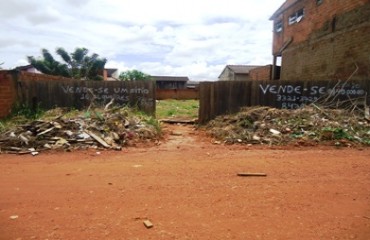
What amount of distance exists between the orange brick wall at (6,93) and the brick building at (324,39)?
12.9 m

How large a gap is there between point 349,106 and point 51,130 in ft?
30.1

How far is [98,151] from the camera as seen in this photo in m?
6.75

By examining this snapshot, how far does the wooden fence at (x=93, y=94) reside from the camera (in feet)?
35.7

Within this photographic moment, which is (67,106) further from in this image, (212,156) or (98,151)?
(212,156)

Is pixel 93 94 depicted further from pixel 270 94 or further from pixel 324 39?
pixel 324 39

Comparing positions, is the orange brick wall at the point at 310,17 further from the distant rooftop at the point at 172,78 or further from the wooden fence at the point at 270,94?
the distant rooftop at the point at 172,78

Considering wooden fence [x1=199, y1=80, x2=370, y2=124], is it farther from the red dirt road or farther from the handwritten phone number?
the red dirt road

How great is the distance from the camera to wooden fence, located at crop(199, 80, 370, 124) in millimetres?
9969

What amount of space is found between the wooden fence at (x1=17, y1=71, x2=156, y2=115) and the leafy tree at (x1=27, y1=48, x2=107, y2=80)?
19.0m

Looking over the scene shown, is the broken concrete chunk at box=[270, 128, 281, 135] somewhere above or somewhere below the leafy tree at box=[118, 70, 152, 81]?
below

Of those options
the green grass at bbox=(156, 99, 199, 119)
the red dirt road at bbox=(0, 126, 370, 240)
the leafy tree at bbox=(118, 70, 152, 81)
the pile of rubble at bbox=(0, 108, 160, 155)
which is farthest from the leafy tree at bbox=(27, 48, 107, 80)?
the red dirt road at bbox=(0, 126, 370, 240)

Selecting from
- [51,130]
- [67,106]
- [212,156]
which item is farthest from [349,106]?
[67,106]

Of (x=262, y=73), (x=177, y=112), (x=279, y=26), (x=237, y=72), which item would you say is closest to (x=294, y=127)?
(x=177, y=112)

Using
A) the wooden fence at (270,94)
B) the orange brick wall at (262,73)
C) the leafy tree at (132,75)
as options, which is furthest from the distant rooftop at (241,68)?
the wooden fence at (270,94)
